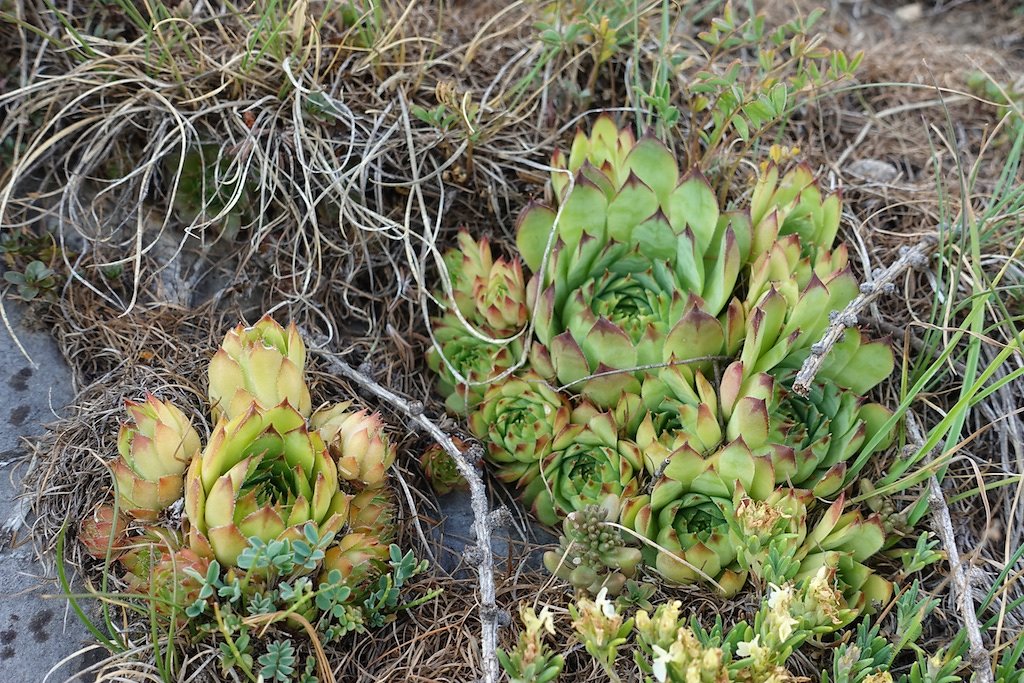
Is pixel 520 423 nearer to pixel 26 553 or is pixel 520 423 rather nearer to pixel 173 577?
pixel 173 577

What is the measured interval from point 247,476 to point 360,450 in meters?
0.25

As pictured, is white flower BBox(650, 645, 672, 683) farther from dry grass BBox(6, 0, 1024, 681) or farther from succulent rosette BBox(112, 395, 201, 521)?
succulent rosette BBox(112, 395, 201, 521)

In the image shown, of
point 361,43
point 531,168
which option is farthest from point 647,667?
point 361,43

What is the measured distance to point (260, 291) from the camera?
7.76ft

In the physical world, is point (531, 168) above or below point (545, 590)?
above

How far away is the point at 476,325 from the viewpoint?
220 cm

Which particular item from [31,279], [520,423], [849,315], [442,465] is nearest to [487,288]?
[520,423]

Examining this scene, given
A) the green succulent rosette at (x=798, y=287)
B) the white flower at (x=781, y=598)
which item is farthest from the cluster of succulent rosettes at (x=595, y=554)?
the green succulent rosette at (x=798, y=287)

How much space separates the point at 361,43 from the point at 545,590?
1676mm

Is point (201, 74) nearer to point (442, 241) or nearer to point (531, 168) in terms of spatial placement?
point (442, 241)

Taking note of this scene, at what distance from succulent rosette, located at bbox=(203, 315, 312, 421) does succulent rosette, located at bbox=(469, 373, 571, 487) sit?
0.46 m

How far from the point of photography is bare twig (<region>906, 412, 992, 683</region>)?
1646 mm

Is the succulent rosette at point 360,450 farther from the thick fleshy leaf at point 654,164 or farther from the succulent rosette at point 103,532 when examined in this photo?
the thick fleshy leaf at point 654,164

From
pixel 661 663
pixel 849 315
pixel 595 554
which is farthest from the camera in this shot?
pixel 849 315
